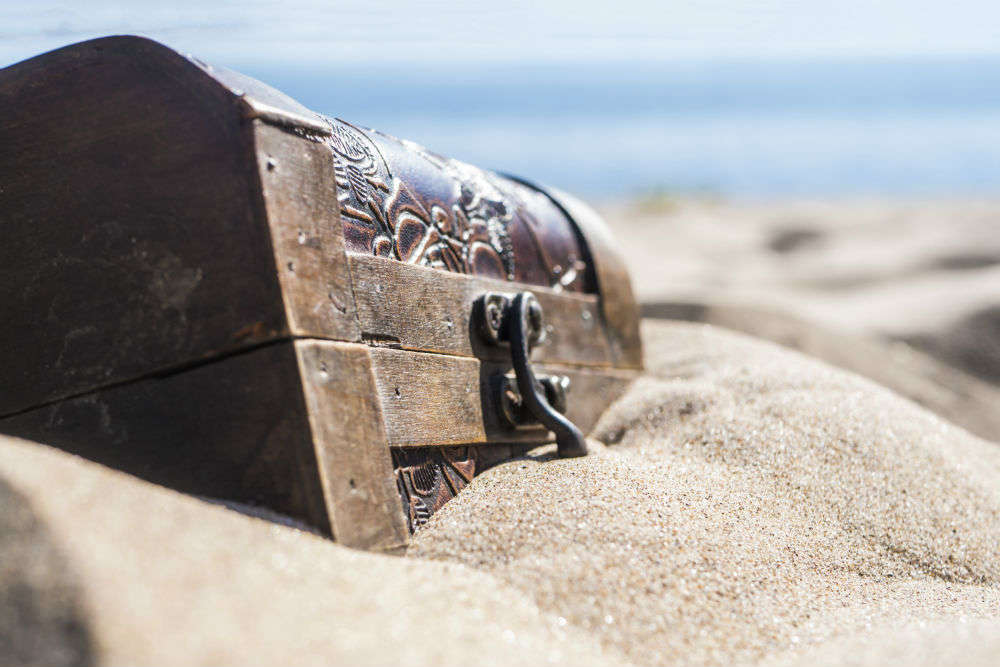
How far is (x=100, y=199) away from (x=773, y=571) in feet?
4.23

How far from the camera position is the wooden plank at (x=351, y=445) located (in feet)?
4.17

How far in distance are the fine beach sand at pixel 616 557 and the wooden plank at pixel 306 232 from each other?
33 centimetres

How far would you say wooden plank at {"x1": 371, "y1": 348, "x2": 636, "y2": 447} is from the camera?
4.94ft

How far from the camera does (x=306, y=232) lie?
139cm

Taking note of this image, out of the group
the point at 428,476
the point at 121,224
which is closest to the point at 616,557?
the point at 428,476

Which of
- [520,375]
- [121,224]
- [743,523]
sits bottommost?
[743,523]

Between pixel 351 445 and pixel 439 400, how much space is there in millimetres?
331

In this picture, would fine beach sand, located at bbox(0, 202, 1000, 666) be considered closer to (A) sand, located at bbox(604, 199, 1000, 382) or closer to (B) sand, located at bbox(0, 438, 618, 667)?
(B) sand, located at bbox(0, 438, 618, 667)

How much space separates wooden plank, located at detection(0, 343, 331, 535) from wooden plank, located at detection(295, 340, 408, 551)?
20 millimetres

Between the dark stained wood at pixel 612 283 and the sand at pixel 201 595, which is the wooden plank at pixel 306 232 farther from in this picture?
the dark stained wood at pixel 612 283

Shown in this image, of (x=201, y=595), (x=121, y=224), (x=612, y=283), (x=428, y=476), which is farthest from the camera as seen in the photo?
(x=612, y=283)

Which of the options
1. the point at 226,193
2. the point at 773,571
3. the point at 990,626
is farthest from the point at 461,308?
the point at 990,626

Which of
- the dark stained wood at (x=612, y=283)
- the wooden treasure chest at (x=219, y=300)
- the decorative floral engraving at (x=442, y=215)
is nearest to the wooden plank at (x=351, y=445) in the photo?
the wooden treasure chest at (x=219, y=300)

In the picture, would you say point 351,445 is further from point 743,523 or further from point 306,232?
point 743,523
